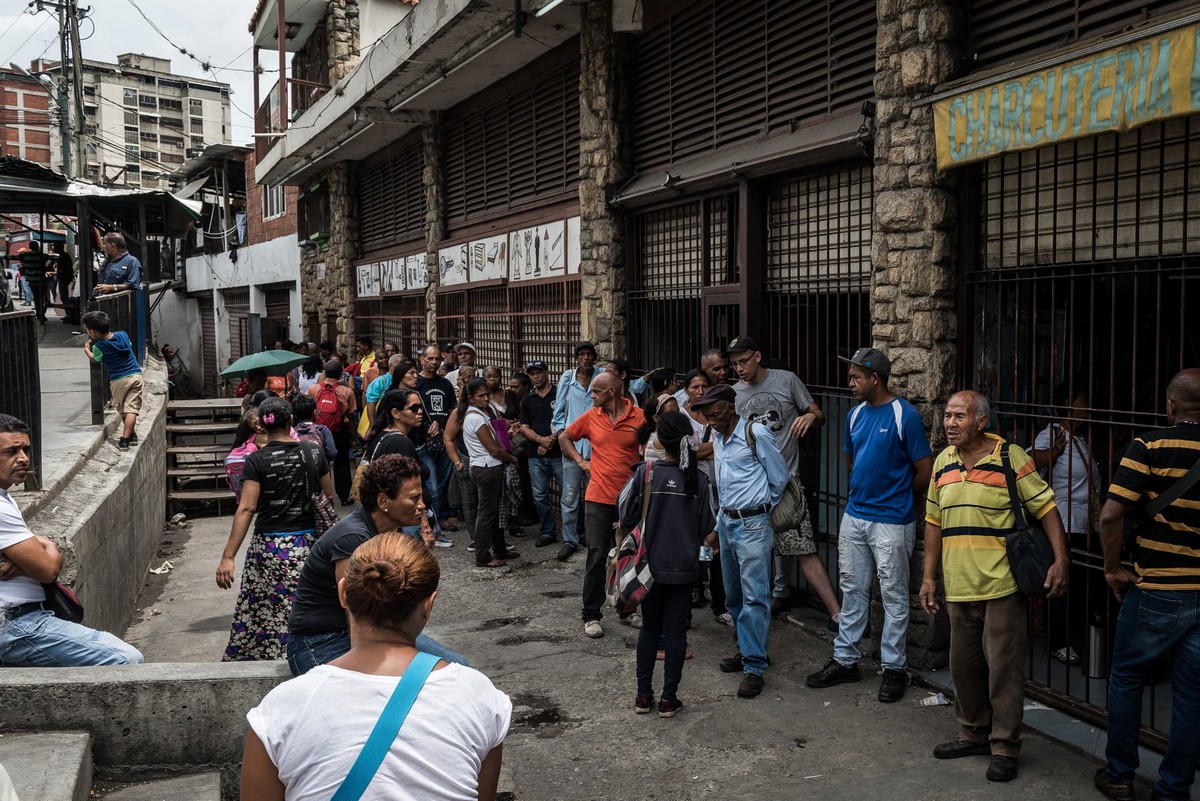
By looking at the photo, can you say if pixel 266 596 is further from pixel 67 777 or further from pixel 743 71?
pixel 743 71

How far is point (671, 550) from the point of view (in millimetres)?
5672

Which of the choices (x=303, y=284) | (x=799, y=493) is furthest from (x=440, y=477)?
(x=303, y=284)

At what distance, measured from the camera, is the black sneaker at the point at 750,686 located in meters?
6.00

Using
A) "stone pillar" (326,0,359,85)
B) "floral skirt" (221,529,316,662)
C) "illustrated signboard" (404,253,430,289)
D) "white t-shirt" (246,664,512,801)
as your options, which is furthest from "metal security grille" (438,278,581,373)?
"white t-shirt" (246,664,512,801)

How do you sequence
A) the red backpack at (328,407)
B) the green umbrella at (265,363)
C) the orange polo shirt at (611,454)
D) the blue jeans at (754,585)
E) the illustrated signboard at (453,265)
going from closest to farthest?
the blue jeans at (754,585), the orange polo shirt at (611,454), the red backpack at (328,407), the green umbrella at (265,363), the illustrated signboard at (453,265)

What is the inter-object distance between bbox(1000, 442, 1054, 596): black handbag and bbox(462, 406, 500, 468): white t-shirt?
17.9 ft

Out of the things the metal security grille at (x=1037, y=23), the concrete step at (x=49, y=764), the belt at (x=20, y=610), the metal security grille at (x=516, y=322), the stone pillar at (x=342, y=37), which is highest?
the stone pillar at (x=342, y=37)

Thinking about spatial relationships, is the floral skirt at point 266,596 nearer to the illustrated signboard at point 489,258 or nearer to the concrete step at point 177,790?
the concrete step at point 177,790

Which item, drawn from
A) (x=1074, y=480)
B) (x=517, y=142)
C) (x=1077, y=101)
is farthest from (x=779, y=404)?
(x=517, y=142)

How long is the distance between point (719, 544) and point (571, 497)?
2.98 m

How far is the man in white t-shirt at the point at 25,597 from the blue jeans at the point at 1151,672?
15.0 feet

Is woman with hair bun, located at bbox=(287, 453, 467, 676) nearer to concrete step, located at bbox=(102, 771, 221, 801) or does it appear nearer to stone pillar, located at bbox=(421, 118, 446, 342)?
concrete step, located at bbox=(102, 771, 221, 801)

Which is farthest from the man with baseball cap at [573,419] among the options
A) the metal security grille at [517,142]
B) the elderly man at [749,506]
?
the elderly man at [749,506]

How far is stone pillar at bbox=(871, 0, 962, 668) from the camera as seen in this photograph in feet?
20.2
